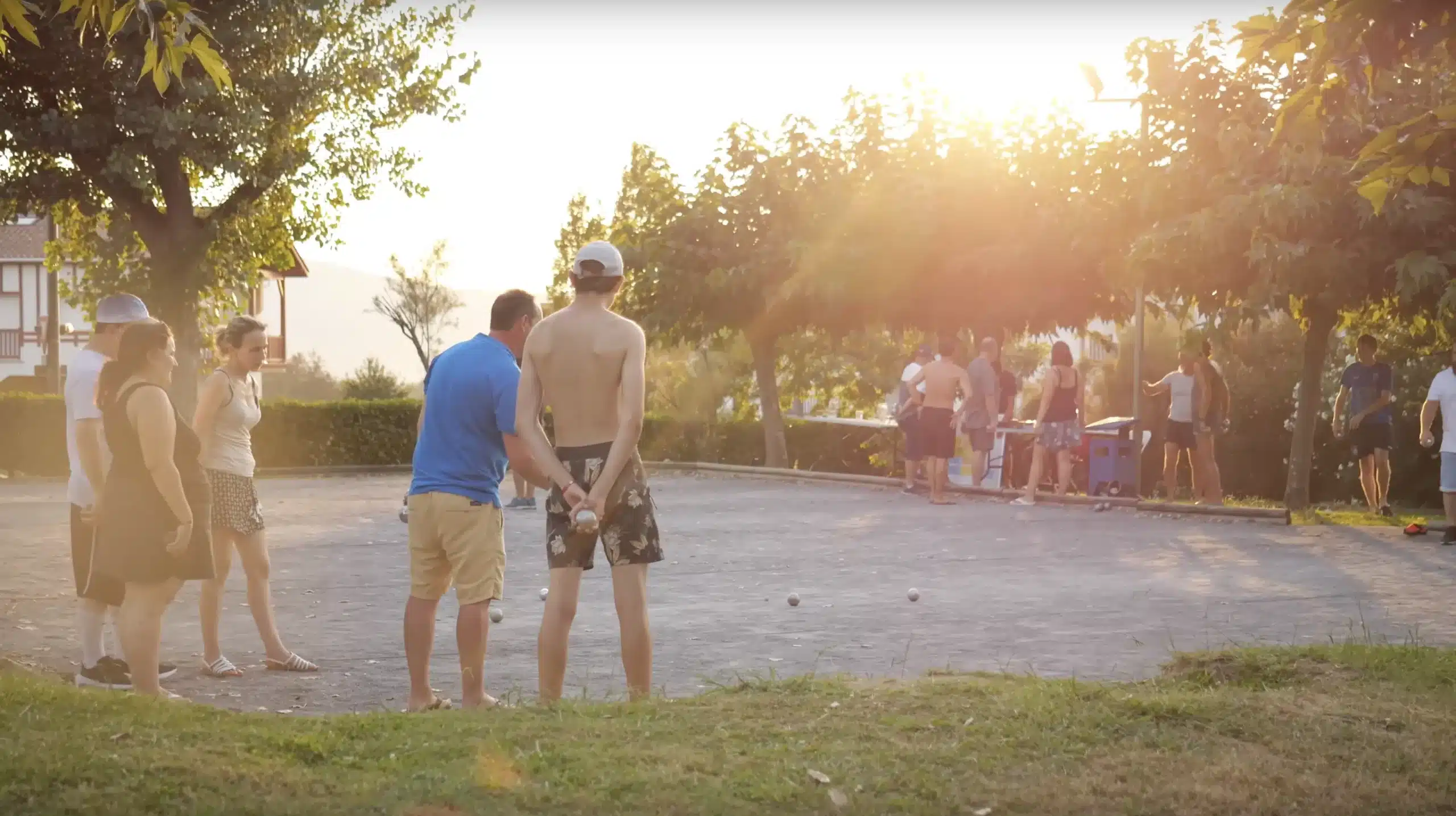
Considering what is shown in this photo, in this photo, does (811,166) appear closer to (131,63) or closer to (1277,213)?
(131,63)

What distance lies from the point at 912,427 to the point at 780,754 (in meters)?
15.4

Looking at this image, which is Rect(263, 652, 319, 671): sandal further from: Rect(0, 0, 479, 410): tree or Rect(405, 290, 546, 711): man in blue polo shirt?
Rect(0, 0, 479, 410): tree

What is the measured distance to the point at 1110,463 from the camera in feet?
79.4

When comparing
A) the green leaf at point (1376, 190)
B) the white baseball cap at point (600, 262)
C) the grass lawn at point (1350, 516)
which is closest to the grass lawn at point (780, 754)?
the white baseball cap at point (600, 262)

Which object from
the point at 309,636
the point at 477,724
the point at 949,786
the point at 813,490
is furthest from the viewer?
the point at 813,490

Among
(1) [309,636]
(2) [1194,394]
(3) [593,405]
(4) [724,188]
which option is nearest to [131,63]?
(4) [724,188]

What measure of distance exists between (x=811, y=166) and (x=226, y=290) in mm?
11539

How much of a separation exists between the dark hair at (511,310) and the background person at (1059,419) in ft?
40.8

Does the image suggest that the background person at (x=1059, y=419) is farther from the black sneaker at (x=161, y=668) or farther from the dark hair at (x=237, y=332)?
the black sneaker at (x=161, y=668)

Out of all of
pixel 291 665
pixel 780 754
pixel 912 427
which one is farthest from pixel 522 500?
pixel 780 754

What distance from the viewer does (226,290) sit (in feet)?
106

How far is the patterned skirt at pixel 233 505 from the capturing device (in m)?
8.56

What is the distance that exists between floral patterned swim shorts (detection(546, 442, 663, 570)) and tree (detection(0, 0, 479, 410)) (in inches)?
771

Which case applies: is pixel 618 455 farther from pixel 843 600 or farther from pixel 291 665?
pixel 843 600
